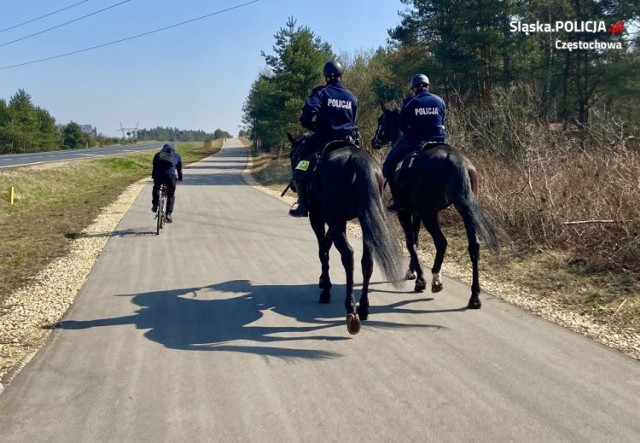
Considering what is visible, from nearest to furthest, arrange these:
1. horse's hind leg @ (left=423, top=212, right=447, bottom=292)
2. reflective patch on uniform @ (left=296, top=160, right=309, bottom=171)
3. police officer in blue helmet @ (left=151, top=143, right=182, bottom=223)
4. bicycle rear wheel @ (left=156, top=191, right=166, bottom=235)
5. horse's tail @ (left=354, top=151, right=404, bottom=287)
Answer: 1. horse's tail @ (left=354, top=151, right=404, bottom=287)
2. reflective patch on uniform @ (left=296, top=160, right=309, bottom=171)
3. horse's hind leg @ (left=423, top=212, right=447, bottom=292)
4. bicycle rear wheel @ (left=156, top=191, right=166, bottom=235)
5. police officer in blue helmet @ (left=151, top=143, right=182, bottom=223)

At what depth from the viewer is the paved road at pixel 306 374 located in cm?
341

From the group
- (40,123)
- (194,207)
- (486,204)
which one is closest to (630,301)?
(486,204)

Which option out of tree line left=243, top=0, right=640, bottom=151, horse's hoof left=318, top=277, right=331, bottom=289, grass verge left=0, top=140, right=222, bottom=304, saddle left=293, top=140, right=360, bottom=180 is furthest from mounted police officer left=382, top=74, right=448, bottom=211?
tree line left=243, top=0, right=640, bottom=151

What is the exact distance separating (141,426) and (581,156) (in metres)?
8.70

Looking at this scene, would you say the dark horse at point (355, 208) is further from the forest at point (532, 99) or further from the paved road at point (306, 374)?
the forest at point (532, 99)

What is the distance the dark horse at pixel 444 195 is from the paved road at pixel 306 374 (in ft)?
1.68

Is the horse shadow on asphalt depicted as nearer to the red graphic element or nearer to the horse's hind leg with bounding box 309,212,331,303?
the horse's hind leg with bounding box 309,212,331,303

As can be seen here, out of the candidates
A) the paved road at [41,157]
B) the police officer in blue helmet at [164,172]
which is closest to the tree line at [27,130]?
the paved road at [41,157]

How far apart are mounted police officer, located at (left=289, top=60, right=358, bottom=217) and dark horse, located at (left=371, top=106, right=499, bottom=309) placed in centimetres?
90

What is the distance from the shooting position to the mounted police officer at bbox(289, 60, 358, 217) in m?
6.02

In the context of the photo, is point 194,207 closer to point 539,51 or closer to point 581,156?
point 581,156

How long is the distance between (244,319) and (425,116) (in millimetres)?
3353

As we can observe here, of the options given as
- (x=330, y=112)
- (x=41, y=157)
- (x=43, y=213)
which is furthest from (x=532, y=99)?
(x=41, y=157)

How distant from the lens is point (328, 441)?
10.7 ft
